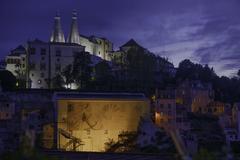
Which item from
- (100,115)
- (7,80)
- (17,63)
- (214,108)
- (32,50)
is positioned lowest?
(100,115)

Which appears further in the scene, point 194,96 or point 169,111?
point 194,96

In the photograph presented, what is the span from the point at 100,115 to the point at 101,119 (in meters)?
0.23

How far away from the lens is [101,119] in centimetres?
2867

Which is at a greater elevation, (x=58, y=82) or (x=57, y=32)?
(x=57, y=32)

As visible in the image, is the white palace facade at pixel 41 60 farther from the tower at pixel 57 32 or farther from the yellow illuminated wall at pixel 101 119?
the yellow illuminated wall at pixel 101 119

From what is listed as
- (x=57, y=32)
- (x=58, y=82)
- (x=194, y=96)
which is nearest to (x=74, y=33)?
(x=57, y=32)

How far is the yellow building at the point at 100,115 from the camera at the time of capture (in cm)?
2828

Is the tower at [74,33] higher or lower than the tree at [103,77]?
higher

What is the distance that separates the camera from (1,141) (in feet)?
80.7

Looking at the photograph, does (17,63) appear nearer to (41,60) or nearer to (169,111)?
(41,60)

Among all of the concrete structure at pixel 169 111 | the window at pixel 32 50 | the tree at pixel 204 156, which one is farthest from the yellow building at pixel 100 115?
the tree at pixel 204 156

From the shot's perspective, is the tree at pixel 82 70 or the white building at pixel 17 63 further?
the white building at pixel 17 63

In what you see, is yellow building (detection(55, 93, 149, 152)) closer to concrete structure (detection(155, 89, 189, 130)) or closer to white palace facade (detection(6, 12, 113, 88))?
concrete structure (detection(155, 89, 189, 130))

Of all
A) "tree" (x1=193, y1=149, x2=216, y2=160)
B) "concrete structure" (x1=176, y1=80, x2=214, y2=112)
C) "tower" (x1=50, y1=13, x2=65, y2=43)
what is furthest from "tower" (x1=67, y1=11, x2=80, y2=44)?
"tree" (x1=193, y1=149, x2=216, y2=160)
